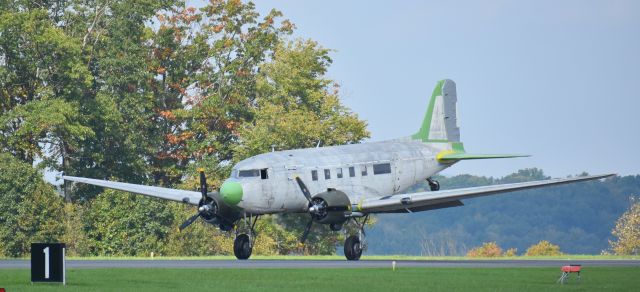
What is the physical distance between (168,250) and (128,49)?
746 inches

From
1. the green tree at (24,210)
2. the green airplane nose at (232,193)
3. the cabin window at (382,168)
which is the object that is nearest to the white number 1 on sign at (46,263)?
the green airplane nose at (232,193)


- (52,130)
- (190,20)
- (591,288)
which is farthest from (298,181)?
(190,20)

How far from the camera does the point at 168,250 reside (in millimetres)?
78000

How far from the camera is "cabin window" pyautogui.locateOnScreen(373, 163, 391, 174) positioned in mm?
59312

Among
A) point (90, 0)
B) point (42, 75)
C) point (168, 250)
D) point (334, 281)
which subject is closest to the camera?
point (334, 281)

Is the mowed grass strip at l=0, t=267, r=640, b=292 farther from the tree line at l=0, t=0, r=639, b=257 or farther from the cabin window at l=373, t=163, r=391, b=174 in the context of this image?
the tree line at l=0, t=0, r=639, b=257

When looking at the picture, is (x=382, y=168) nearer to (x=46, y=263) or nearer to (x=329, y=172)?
(x=329, y=172)

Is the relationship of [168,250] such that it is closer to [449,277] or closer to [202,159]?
[202,159]

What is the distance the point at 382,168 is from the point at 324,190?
14.8 feet

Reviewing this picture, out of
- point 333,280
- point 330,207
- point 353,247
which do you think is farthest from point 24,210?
point 333,280

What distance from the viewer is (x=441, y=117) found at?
221 feet

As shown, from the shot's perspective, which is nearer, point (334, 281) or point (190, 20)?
point (334, 281)

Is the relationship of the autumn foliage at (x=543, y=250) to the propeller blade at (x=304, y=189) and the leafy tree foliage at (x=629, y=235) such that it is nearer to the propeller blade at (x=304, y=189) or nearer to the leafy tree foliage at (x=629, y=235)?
the leafy tree foliage at (x=629, y=235)

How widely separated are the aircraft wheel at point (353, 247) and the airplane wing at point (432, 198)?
4.35 ft
